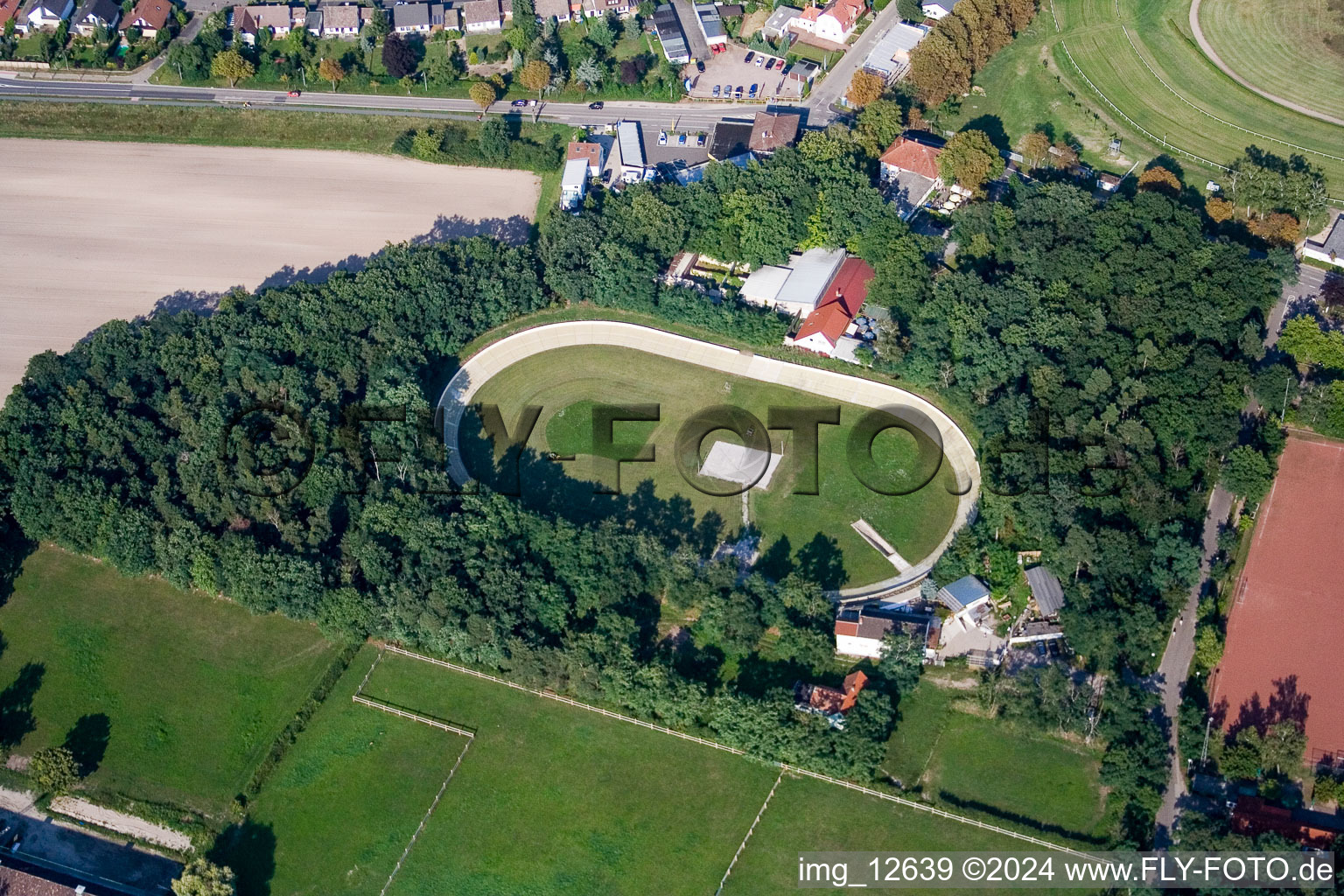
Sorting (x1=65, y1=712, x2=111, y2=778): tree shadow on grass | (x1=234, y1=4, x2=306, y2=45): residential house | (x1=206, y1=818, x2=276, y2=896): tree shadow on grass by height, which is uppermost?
(x1=234, y1=4, x2=306, y2=45): residential house

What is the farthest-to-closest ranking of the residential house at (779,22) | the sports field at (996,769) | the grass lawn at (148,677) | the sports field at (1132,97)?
the residential house at (779,22), the sports field at (1132,97), the grass lawn at (148,677), the sports field at (996,769)

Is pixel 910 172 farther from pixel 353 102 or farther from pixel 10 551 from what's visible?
pixel 10 551

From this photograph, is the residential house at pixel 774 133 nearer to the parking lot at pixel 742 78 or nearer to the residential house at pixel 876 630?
the parking lot at pixel 742 78

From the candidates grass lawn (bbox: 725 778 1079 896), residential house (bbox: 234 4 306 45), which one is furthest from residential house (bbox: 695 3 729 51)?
grass lawn (bbox: 725 778 1079 896)

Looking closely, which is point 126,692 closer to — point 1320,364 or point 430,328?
point 430,328

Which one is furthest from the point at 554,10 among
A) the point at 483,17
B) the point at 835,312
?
the point at 835,312

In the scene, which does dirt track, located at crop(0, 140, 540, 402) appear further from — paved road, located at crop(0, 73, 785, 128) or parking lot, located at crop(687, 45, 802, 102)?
parking lot, located at crop(687, 45, 802, 102)

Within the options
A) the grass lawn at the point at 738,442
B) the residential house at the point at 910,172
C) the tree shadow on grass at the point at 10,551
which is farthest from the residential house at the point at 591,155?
the tree shadow on grass at the point at 10,551
